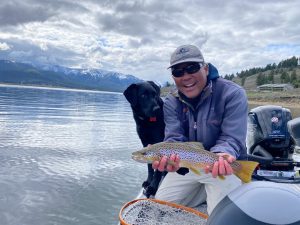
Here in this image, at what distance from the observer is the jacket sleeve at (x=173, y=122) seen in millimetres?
5246

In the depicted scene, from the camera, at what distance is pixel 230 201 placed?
117 inches

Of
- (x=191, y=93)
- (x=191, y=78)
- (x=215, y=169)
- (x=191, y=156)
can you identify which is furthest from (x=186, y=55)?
(x=215, y=169)

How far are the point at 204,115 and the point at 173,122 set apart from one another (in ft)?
1.81

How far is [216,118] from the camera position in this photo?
504 cm

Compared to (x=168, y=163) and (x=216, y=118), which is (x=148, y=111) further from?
(x=168, y=163)

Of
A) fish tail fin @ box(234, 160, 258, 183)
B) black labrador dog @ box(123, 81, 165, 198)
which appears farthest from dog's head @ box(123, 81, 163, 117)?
fish tail fin @ box(234, 160, 258, 183)

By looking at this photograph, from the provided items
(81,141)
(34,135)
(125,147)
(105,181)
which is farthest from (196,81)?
(34,135)

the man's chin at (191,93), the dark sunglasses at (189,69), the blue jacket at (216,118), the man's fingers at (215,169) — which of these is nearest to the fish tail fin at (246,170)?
the man's fingers at (215,169)

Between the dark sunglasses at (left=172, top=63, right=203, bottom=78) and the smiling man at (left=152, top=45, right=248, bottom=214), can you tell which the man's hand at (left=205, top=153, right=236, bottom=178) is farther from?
the dark sunglasses at (left=172, top=63, right=203, bottom=78)

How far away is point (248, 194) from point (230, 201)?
0.55ft

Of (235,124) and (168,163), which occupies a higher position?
(235,124)

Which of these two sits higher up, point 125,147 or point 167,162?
point 167,162

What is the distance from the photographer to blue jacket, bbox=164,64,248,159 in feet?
15.9

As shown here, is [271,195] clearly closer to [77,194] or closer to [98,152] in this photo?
[77,194]
